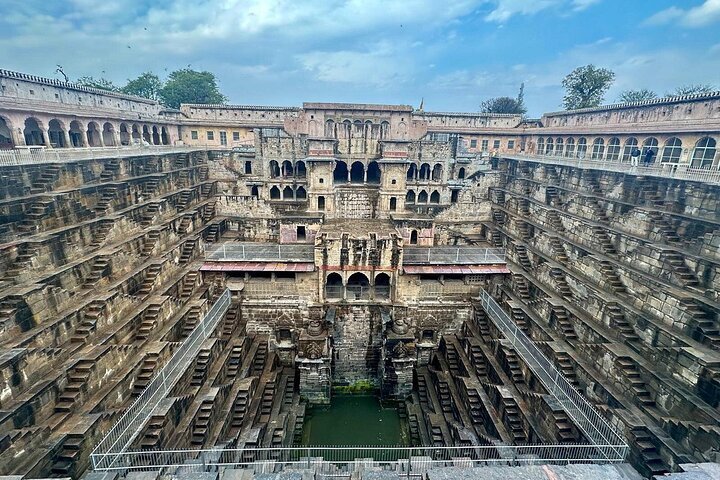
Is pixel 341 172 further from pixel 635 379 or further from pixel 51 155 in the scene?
pixel 635 379

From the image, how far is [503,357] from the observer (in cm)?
1638

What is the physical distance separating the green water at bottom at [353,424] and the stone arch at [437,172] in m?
20.1

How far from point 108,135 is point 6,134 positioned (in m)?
9.28

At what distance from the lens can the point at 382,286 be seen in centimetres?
2142

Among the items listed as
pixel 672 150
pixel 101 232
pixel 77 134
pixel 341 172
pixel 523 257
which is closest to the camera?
pixel 101 232

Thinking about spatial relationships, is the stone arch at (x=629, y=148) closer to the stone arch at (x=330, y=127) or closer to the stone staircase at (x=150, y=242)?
the stone arch at (x=330, y=127)

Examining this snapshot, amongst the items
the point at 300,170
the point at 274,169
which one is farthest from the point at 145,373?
the point at 300,170

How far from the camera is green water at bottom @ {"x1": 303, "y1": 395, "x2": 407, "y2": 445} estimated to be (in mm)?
16906

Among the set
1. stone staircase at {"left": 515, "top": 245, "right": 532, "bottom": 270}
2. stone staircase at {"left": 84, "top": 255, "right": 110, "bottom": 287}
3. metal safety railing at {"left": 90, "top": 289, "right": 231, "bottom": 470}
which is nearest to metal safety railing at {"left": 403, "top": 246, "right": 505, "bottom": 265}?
stone staircase at {"left": 515, "top": 245, "right": 532, "bottom": 270}

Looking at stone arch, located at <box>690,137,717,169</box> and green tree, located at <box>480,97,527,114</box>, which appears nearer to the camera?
stone arch, located at <box>690,137,717,169</box>

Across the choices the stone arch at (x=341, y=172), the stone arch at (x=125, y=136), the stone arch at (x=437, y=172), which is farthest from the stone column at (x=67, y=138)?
the stone arch at (x=437, y=172)

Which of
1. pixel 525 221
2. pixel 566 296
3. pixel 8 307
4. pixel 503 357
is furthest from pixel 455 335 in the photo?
pixel 8 307

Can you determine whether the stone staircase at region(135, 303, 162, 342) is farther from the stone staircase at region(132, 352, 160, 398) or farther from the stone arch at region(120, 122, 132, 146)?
the stone arch at region(120, 122, 132, 146)

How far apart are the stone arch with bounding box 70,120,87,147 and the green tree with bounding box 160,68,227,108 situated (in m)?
29.1
